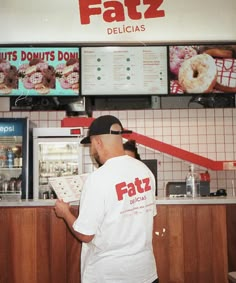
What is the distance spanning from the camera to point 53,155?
484 centimetres

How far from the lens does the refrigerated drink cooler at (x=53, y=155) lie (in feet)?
14.9

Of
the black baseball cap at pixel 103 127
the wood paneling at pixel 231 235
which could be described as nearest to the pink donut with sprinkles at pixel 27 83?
the black baseball cap at pixel 103 127

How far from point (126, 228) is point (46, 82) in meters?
3.28

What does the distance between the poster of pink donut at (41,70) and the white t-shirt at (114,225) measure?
9.95 feet

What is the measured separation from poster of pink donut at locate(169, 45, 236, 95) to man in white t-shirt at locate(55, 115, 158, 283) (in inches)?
118

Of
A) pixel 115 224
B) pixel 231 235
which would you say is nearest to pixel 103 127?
pixel 115 224

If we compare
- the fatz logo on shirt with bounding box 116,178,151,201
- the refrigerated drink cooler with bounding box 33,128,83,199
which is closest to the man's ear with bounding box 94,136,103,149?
the fatz logo on shirt with bounding box 116,178,151,201

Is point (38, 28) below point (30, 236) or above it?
above

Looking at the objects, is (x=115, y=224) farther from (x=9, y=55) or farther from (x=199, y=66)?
(x=9, y=55)

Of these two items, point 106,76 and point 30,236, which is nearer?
point 30,236

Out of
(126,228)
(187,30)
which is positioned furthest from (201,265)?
(187,30)

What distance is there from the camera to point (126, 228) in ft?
5.57

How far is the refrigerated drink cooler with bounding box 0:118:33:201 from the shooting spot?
14.5ft

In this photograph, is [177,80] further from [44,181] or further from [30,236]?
[30,236]
